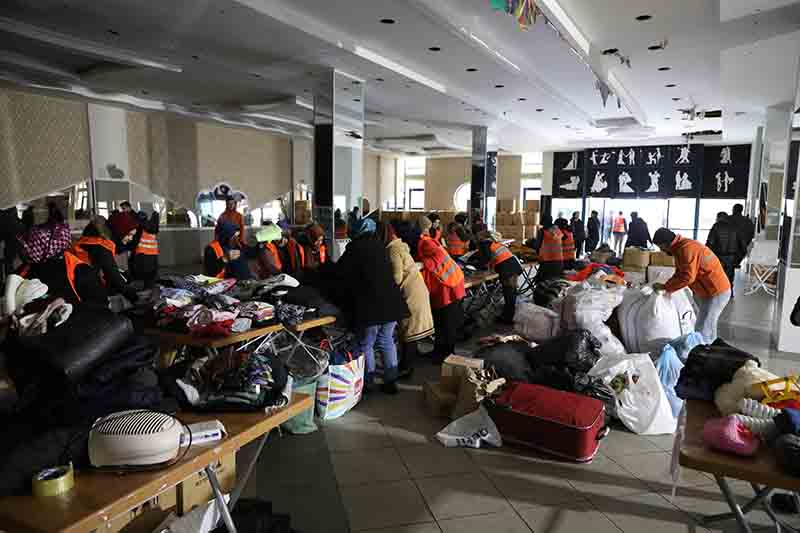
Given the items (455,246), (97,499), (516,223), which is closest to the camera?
(97,499)

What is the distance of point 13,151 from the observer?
8289 millimetres

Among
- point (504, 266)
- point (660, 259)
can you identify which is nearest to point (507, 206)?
point (660, 259)

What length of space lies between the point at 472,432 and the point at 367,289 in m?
1.25

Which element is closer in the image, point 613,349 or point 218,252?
point 613,349

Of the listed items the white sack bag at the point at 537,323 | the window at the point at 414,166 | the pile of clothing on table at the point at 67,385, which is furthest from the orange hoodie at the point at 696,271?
the window at the point at 414,166

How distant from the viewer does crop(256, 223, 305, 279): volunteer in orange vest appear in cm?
459

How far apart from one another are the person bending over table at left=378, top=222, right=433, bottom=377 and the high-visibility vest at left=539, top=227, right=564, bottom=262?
2.85 metres

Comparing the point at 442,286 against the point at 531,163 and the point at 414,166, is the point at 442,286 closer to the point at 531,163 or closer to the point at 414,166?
the point at 531,163

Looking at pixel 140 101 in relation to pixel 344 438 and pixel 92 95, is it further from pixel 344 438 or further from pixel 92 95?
pixel 344 438

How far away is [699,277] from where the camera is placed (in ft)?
15.2

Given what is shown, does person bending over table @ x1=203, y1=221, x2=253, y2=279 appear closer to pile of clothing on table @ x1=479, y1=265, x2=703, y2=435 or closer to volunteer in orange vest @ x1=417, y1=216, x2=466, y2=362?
volunteer in orange vest @ x1=417, y1=216, x2=466, y2=362

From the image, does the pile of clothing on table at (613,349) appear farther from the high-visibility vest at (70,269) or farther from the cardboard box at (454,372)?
the high-visibility vest at (70,269)

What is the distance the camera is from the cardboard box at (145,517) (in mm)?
1674

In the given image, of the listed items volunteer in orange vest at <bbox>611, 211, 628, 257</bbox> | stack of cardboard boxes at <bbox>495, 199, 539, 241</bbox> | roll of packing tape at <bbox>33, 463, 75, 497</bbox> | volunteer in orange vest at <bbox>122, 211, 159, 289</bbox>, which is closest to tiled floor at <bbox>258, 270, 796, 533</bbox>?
roll of packing tape at <bbox>33, 463, 75, 497</bbox>
